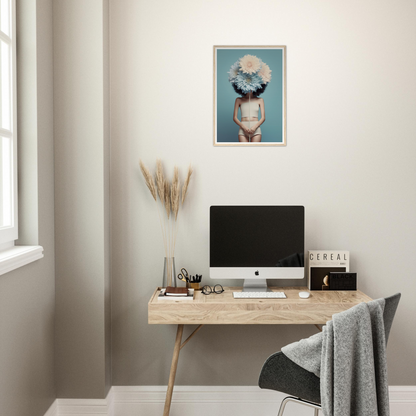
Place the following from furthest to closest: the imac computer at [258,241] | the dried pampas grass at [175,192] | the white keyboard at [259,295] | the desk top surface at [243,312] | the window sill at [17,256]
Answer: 1. the dried pampas grass at [175,192]
2. the imac computer at [258,241]
3. the white keyboard at [259,295]
4. the desk top surface at [243,312]
5. the window sill at [17,256]

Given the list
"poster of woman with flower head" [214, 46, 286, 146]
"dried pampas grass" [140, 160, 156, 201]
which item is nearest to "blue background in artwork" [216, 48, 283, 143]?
"poster of woman with flower head" [214, 46, 286, 146]

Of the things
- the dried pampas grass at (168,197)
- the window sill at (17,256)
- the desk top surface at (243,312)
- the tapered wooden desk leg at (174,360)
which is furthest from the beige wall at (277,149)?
the window sill at (17,256)

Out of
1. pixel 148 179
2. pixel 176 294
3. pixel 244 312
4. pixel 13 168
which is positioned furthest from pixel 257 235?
pixel 13 168

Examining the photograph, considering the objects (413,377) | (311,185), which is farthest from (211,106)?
(413,377)

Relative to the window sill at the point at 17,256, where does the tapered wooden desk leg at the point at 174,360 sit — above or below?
below

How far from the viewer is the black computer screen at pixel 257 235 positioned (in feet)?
7.02

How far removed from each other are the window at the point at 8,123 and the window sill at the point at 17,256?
0.08 m

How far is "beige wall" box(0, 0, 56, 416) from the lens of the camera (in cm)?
166

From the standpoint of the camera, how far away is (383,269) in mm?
2334

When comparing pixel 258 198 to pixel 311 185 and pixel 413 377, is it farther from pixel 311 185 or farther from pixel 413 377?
pixel 413 377

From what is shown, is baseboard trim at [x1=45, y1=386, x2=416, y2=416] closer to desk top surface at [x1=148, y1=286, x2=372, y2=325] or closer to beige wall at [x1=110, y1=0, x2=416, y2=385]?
beige wall at [x1=110, y1=0, x2=416, y2=385]

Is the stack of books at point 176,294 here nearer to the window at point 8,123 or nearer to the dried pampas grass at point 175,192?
the dried pampas grass at point 175,192

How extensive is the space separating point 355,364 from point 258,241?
86 cm

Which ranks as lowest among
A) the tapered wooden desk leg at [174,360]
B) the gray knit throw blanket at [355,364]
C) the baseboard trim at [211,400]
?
the baseboard trim at [211,400]
